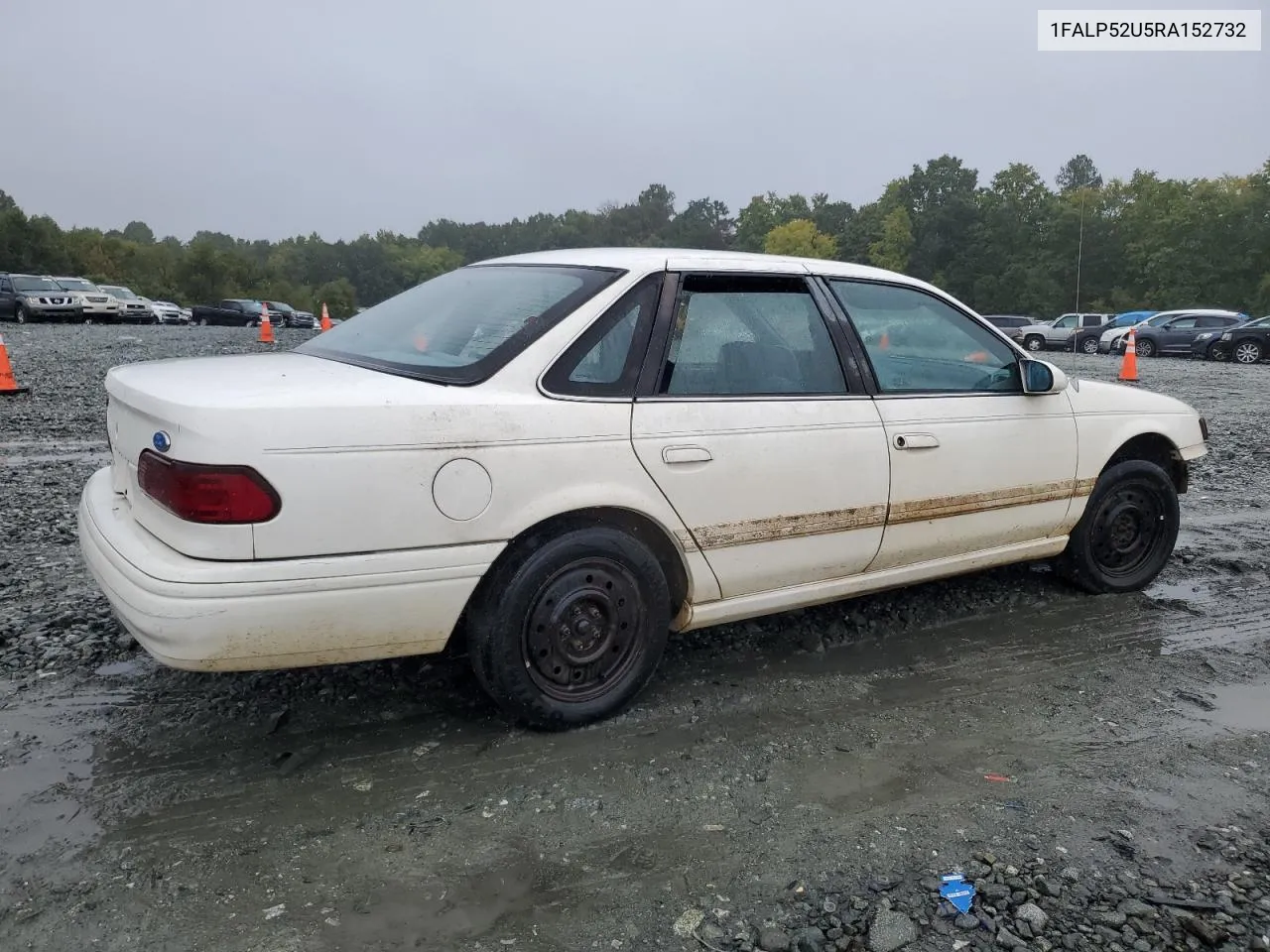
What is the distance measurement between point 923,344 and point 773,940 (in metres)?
2.60

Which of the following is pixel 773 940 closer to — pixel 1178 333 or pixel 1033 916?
pixel 1033 916

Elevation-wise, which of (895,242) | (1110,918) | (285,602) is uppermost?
(895,242)

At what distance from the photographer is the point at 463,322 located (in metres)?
3.41

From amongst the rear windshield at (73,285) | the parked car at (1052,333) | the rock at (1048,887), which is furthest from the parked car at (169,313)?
the rock at (1048,887)

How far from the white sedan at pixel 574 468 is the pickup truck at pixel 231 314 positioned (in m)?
42.4

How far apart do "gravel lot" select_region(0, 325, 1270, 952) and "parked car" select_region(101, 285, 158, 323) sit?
3452 centimetres

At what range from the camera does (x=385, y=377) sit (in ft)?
9.95

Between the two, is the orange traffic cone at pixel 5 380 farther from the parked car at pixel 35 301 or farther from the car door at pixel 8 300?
the car door at pixel 8 300

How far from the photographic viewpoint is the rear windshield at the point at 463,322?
3.12 metres

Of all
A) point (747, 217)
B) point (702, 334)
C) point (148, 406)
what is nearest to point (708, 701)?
point (702, 334)

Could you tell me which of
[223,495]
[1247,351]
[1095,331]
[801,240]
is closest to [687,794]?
[223,495]

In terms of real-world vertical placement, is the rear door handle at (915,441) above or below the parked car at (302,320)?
below

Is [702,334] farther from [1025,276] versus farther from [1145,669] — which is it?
[1025,276]

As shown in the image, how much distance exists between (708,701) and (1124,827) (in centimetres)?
136
